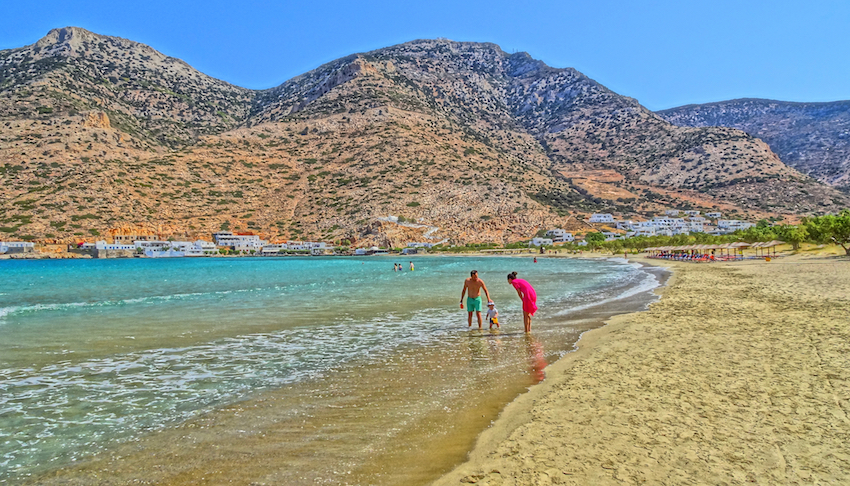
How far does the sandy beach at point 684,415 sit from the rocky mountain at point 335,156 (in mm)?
91228

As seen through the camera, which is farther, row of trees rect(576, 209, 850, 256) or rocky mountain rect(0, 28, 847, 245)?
rocky mountain rect(0, 28, 847, 245)

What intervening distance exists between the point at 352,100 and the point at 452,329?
128m

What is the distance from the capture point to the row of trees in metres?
44.7

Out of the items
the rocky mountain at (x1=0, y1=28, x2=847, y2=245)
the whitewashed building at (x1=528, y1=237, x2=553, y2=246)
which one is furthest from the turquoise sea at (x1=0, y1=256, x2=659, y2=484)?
the rocky mountain at (x1=0, y1=28, x2=847, y2=245)

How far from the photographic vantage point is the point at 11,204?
90.0 metres

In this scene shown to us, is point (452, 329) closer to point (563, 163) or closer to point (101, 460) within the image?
point (101, 460)

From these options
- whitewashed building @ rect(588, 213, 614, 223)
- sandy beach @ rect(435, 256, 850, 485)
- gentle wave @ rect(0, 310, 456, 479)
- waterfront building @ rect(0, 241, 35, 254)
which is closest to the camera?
sandy beach @ rect(435, 256, 850, 485)

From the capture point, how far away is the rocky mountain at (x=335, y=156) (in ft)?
327

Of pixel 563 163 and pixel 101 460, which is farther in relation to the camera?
pixel 563 163

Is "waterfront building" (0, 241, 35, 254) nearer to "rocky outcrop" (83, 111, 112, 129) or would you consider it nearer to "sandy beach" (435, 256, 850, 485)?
"rocky outcrop" (83, 111, 112, 129)

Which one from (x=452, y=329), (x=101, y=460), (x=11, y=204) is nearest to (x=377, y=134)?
(x=11, y=204)

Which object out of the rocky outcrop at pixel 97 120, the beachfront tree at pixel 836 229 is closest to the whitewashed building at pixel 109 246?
the rocky outcrop at pixel 97 120

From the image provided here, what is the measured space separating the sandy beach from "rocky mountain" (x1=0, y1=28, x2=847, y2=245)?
91228mm

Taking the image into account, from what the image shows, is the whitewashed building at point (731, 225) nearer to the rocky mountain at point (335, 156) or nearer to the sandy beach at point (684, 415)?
the rocky mountain at point (335, 156)
